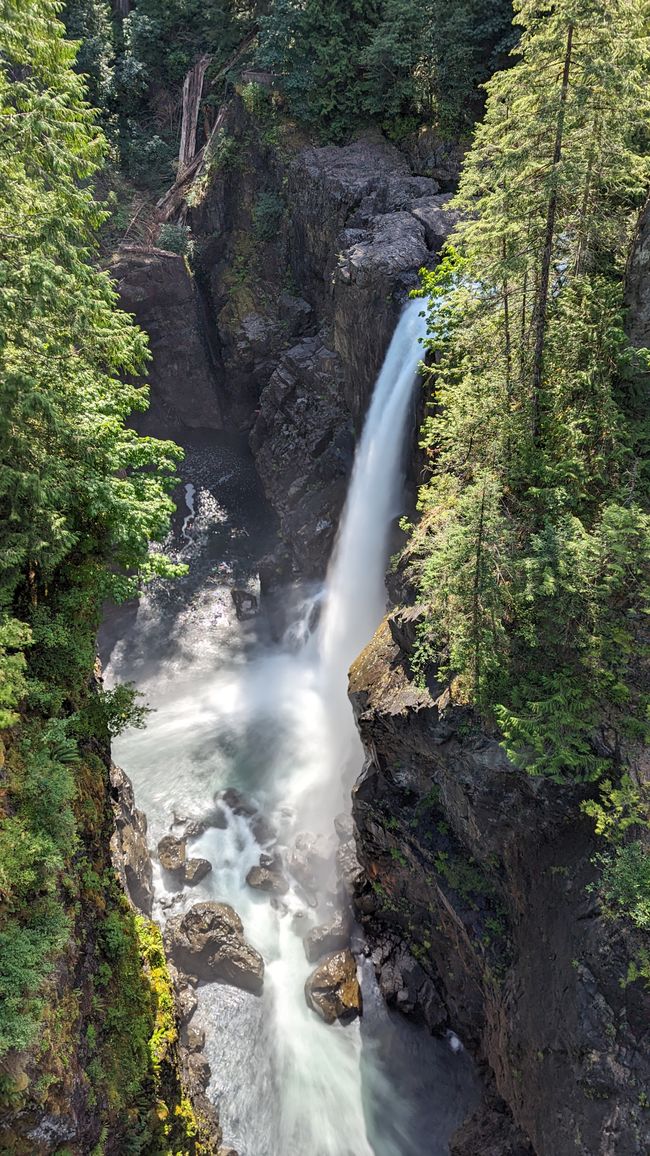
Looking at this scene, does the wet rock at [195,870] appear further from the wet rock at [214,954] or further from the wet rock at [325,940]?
the wet rock at [325,940]

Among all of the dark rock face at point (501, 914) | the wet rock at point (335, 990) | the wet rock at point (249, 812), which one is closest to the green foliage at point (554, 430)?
the dark rock face at point (501, 914)

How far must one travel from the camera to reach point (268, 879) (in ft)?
50.5

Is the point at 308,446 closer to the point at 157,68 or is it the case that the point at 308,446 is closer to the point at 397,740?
the point at 397,740

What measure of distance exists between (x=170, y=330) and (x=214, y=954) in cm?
2522

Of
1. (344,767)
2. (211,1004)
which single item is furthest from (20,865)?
(344,767)

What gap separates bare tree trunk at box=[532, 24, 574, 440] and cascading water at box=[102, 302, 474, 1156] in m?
7.69

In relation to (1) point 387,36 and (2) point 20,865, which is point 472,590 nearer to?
(2) point 20,865

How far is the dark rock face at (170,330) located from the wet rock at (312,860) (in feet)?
68.9

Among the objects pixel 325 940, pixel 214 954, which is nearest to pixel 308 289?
pixel 325 940

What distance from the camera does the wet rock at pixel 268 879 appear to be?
15336mm

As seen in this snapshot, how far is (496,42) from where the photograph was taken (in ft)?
66.6

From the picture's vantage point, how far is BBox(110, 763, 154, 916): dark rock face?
12.9 meters

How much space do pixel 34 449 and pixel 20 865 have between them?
17.2ft

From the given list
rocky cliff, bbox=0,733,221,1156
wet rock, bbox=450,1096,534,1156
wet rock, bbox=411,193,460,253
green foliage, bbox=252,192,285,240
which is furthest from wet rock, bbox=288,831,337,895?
green foliage, bbox=252,192,285,240
